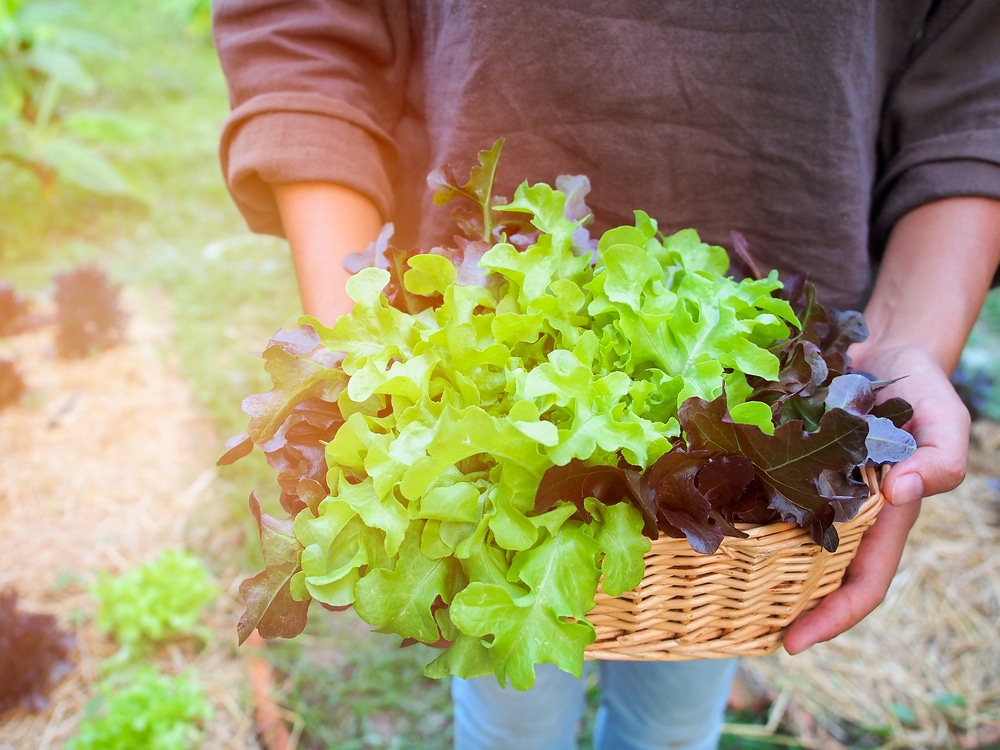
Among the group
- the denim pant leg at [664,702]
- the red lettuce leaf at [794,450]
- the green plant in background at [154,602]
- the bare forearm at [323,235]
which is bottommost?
the denim pant leg at [664,702]

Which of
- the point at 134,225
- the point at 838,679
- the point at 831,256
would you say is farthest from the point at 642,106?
the point at 134,225

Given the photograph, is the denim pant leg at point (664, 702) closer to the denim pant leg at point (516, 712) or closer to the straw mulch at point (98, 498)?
the denim pant leg at point (516, 712)

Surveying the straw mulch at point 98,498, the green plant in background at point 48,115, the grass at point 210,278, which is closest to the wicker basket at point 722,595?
the grass at point 210,278

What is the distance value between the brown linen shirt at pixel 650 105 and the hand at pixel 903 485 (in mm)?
187

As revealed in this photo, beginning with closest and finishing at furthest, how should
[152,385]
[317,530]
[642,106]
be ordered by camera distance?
[317,530]
[642,106]
[152,385]

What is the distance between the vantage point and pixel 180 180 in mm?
3893

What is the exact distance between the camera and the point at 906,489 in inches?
31.5

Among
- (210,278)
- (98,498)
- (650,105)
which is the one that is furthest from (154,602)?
(210,278)

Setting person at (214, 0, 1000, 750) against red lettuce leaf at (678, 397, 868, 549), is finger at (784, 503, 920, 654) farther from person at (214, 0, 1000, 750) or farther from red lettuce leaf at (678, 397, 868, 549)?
red lettuce leaf at (678, 397, 868, 549)

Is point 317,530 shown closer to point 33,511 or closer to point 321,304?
point 321,304

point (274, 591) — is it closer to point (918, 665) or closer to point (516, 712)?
point (516, 712)

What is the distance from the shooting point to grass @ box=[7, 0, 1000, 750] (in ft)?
5.90

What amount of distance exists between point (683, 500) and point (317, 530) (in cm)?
35

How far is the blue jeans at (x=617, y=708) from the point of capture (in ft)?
3.89
